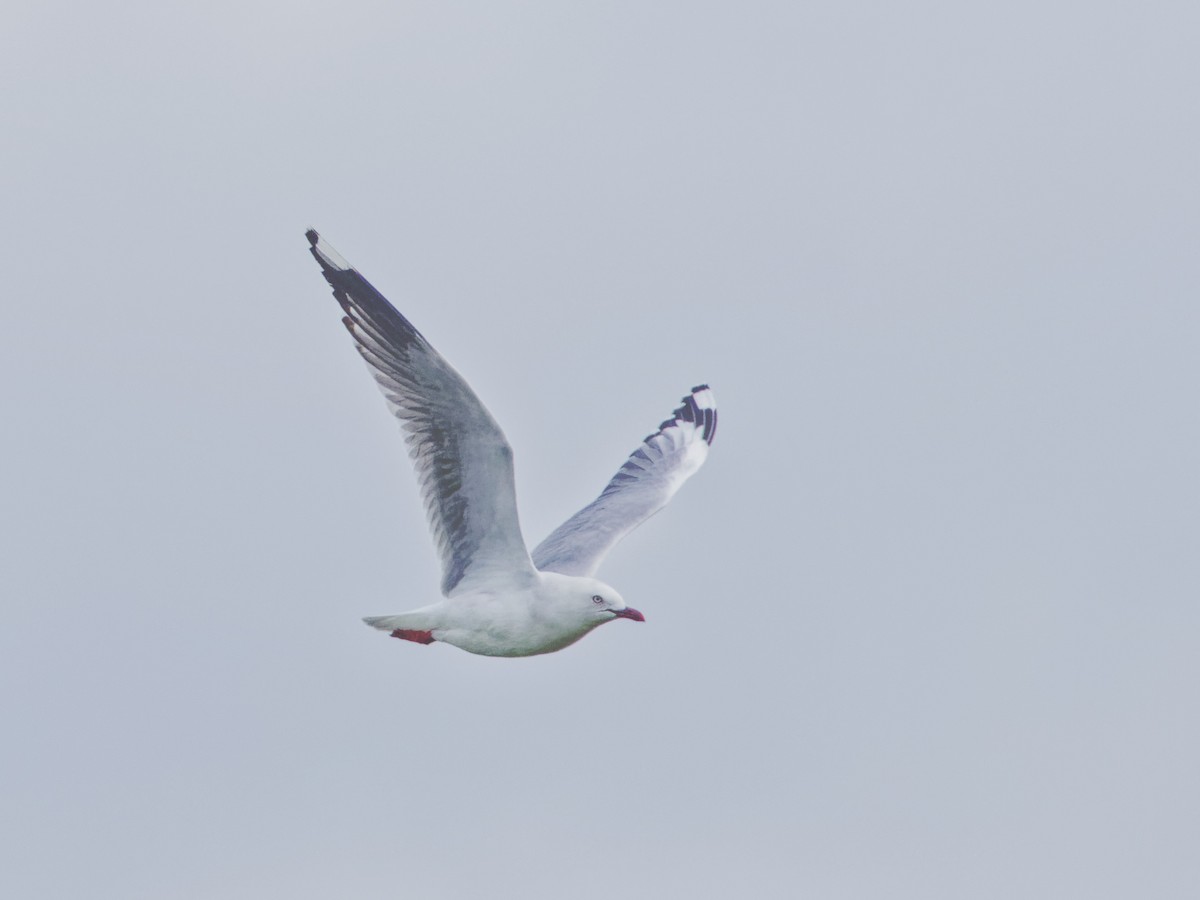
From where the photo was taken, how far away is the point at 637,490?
14.3 metres

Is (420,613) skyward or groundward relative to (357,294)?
groundward

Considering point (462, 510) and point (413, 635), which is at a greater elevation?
point (462, 510)

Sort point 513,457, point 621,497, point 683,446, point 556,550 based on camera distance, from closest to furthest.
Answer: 1. point 513,457
2. point 556,550
3. point 621,497
4. point 683,446

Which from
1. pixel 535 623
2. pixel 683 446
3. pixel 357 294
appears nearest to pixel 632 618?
pixel 535 623

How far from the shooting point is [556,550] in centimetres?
1298

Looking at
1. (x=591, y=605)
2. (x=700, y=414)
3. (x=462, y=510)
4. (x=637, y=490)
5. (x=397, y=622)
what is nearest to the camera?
(x=591, y=605)

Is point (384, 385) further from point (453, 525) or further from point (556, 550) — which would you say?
point (556, 550)

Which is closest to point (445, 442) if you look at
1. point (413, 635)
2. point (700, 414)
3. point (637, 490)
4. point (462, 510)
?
point (462, 510)

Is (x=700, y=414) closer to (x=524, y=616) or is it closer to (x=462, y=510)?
(x=462, y=510)

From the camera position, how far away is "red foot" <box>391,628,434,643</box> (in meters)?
11.4

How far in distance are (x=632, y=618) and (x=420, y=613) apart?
3.93 feet

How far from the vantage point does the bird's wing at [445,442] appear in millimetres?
10891

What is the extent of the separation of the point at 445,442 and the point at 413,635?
117 cm

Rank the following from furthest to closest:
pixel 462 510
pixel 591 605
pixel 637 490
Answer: pixel 637 490 < pixel 462 510 < pixel 591 605
